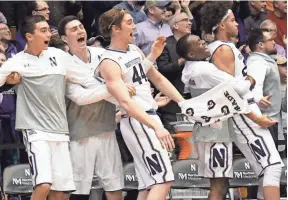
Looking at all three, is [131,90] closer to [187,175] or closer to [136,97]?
[136,97]

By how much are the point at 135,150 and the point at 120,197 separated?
2.09 feet

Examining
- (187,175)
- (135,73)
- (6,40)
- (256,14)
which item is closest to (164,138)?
(135,73)

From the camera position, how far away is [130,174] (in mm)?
10633

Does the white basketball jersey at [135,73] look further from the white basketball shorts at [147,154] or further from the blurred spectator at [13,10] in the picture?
the blurred spectator at [13,10]

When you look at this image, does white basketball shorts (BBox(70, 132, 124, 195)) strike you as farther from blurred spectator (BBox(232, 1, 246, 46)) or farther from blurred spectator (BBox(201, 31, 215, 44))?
blurred spectator (BBox(232, 1, 246, 46))

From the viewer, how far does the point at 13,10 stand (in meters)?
12.7

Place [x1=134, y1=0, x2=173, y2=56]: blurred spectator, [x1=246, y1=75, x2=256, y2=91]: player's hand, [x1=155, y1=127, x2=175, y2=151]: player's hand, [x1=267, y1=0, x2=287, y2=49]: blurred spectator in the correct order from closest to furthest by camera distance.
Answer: [x1=155, y1=127, x2=175, y2=151]: player's hand < [x1=246, y1=75, x2=256, y2=91]: player's hand < [x1=134, y1=0, x2=173, y2=56]: blurred spectator < [x1=267, y1=0, x2=287, y2=49]: blurred spectator

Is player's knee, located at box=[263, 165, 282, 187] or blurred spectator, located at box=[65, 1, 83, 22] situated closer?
player's knee, located at box=[263, 165, 282, 187]

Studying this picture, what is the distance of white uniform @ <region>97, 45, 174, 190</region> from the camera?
921 centimetres

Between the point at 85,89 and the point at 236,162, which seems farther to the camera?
the point at 236,162

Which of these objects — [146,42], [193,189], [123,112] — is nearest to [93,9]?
[146,42]

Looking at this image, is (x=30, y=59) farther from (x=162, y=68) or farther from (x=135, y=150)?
(x=162, y=68)

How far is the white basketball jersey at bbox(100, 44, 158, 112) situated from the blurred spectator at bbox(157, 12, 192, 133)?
2109mm

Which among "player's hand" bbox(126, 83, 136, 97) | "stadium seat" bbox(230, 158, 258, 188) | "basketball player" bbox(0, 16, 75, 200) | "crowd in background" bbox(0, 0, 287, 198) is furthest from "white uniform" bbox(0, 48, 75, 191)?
"stadium seat" bbox(230, 158, 258, 188)
